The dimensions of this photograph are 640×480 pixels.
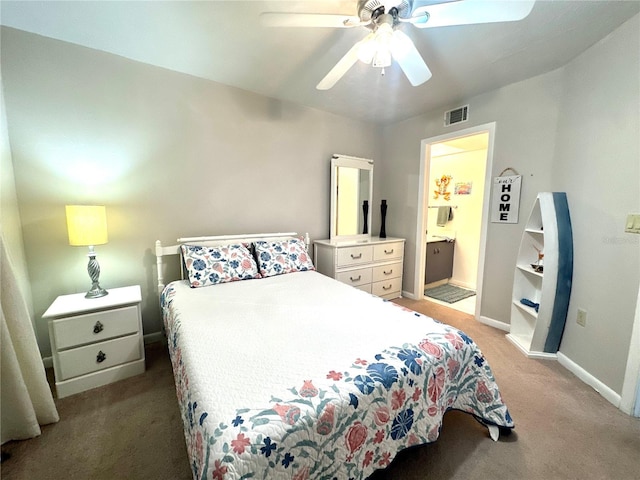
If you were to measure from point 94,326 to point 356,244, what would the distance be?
2.44 meters

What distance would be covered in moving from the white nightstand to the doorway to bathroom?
319 cm

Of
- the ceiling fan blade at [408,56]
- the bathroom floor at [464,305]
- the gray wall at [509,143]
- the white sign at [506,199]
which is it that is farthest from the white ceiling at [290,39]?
the bathroom floor at [464,305]

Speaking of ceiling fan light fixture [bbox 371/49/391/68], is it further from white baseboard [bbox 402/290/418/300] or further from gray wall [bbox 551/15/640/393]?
white baseboard [bbox 402/290/418/300]

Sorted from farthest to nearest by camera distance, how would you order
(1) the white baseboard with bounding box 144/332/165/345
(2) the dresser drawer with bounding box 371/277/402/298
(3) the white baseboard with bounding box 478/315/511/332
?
(2) the dresser drawer with bounding box 371/277/402/298, (3) the white baseboard with bounding box 478/315/511/332, (1) the white baseboard with bounding box 144/332/165/345

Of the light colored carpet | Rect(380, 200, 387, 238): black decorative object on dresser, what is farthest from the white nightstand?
Rect(380, 200, 387, 238): black decorative object on dresser

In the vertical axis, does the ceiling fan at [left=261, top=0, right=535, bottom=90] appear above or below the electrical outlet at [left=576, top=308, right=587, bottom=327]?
above

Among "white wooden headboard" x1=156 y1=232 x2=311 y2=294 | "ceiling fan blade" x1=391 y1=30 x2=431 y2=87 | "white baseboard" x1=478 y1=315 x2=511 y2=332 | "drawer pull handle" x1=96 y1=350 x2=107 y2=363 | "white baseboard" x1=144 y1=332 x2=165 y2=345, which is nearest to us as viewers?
"ceiling fan blade" x1=391 y1=30 x2=431 y2=87

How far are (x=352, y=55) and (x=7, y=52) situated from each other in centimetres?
231

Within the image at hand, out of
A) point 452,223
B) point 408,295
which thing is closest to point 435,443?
point 408,295

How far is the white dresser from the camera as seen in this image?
2992 millimetres

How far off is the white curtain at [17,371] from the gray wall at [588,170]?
3.52 metres

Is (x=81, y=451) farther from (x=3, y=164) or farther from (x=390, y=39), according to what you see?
(x=390, y=39)

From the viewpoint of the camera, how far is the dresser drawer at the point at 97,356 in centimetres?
169

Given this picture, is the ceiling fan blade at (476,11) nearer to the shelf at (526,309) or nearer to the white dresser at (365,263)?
the white dresser at (365,263)
